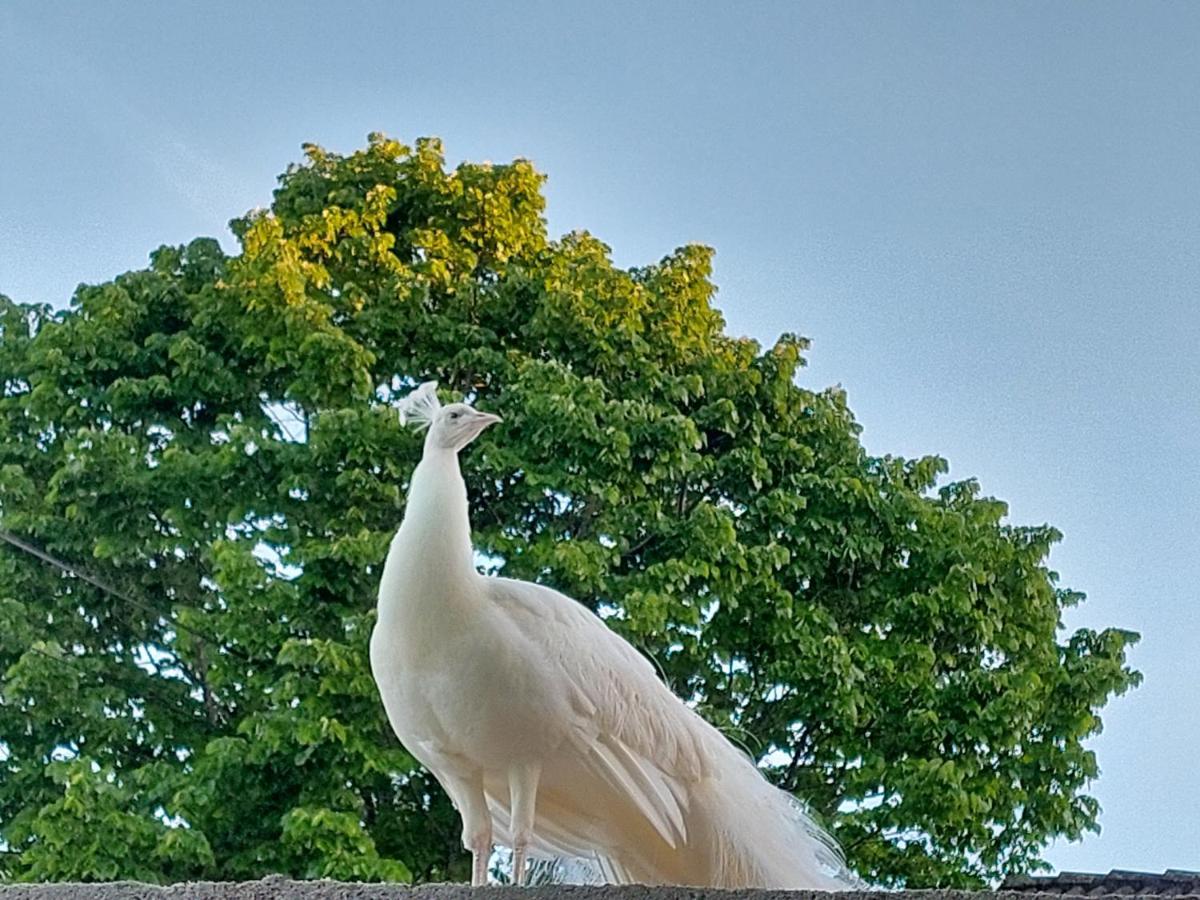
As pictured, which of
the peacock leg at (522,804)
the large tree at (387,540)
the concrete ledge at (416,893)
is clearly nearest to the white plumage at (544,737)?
the peacock leg at (522,804)

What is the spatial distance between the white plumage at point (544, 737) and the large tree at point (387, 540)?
190 centimetres

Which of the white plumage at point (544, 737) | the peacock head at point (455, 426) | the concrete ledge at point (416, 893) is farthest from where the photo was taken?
the peacock head at point (455, 426)

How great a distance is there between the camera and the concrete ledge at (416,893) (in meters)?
0.67

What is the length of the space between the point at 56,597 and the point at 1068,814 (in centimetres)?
239

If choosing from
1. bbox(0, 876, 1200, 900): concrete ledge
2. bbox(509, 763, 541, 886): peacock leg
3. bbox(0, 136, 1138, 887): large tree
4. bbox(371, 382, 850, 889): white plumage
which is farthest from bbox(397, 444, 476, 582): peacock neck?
bbox(0, 136, 1138, 887): large tree

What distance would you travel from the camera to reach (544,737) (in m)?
1.06

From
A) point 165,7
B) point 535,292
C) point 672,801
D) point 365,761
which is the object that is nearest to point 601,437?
point 535,292

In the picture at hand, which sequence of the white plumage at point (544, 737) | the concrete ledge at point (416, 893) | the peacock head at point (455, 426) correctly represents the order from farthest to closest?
the peacock head at point (455, 426) → the white plumage at point (544, 737) → the concrete ledge at point (416, 893)

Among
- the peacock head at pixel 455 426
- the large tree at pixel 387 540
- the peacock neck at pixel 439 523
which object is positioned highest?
the large tree at pixel 387 540

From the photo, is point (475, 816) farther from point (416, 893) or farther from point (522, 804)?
point (416, 893)

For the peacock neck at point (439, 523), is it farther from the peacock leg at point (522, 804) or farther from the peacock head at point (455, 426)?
the peacock leg at point (522, 804)

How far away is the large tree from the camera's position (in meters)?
3.15

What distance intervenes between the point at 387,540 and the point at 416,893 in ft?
8.28

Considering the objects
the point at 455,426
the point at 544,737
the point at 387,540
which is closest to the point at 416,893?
the point at 544,737
